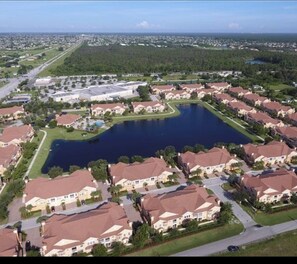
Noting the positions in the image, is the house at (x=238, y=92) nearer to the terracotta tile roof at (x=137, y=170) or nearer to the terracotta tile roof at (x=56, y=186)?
the terracotta tile roof at (x=137, y=170)

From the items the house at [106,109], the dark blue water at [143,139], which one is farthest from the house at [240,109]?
the house at [106,109]

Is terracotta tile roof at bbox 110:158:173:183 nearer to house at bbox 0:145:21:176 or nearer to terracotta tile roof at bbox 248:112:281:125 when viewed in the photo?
house at bbox 0:145:21:176

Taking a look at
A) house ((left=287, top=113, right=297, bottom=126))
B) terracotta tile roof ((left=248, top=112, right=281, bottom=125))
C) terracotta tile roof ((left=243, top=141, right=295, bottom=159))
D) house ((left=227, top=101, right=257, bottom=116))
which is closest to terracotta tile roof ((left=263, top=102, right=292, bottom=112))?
house ((left=287, top=113, right=297, bottom=126))

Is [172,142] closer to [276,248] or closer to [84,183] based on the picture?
[84,183]

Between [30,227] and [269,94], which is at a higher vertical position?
[269,94]

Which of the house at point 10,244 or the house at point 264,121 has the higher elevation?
the house at point 264,121

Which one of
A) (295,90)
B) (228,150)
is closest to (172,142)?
(228,150)

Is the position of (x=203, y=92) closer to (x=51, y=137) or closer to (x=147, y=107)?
(x=147, y=107)
